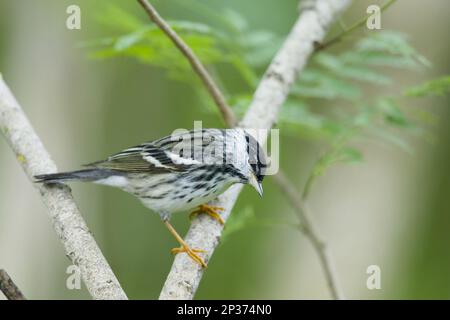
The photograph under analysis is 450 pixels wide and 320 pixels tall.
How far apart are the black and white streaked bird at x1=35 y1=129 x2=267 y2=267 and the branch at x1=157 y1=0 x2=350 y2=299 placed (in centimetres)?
10

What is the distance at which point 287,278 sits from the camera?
6098mm

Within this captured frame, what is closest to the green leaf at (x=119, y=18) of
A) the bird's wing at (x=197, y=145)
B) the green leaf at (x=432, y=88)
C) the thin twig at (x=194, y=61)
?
the thin twig at (x=194, y=61)

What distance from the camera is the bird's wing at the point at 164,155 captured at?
343 cm

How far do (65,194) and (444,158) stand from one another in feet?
14.1

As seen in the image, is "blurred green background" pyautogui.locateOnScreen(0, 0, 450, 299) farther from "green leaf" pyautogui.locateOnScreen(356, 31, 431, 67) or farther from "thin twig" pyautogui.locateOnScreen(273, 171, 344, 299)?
→ "thin twig" pyautogui.locateOnScreen(273, 171, 344, 299)

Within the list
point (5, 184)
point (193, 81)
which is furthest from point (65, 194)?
point (5, 184)

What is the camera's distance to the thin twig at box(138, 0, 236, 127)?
290cm

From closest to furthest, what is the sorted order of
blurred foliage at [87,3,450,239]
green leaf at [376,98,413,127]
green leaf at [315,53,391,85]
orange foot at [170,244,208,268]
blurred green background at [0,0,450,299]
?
1. orange foot at [170,244,208,268]
2. blurred foliage at [87,3,450,239]
3. green leaf at [376,98,413,127]
4. green leaf at [315,53,391,85]
5. blurred green background at [0,0,450,299]

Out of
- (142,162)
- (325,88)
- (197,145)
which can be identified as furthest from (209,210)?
(325,88)

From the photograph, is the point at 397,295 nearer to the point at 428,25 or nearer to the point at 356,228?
the point at 356,228

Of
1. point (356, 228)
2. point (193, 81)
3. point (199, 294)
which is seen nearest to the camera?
point (193, 81)

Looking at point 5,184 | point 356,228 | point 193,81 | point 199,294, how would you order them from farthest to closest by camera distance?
point 199,294
point 356,228
point 5,184
point 193,81

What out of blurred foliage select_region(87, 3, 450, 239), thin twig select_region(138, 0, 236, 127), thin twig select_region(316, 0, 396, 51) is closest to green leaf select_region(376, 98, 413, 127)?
blurred foliage select_region(87, 3, 450, 239)

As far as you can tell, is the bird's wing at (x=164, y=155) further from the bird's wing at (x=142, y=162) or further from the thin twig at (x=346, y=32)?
the thin twig at (x=346, y=32)
